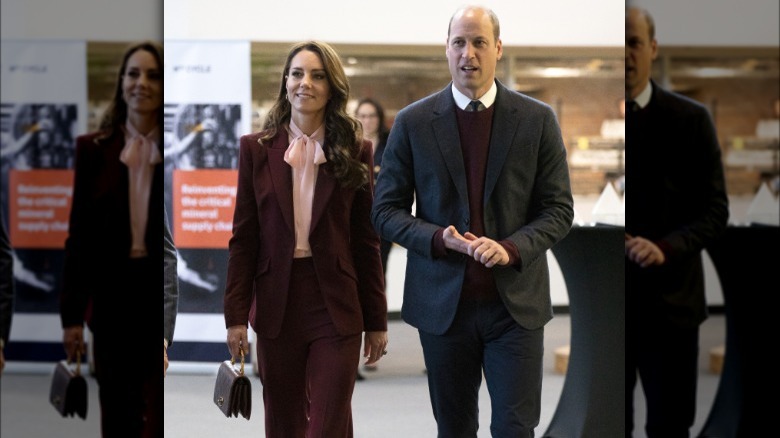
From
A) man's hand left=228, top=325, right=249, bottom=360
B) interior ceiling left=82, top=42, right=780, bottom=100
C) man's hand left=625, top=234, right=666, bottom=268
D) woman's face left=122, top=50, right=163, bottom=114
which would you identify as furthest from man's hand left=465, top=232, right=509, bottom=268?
woman's face left=122, top=50, right=163, bottom=114

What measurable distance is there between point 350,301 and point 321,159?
21.9 inches

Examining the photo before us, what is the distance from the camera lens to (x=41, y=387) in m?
4.82

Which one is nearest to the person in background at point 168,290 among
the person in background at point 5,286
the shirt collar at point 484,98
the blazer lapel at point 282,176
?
the blazer lapel at point 282,176

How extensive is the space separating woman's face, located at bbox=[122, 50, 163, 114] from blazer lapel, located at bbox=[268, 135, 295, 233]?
0.48 meters

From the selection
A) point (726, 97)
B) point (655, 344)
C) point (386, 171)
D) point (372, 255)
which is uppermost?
point (726, 97)

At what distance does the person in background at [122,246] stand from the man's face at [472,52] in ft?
3.73

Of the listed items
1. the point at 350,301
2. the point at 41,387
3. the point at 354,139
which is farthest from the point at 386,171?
the point at 41,387

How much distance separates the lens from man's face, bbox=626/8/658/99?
4758 millimetres

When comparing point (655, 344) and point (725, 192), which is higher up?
point (725, 192)

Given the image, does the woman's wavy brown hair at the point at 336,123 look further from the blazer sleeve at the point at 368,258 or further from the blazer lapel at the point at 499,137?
the blazer lapel at the point at 499,137

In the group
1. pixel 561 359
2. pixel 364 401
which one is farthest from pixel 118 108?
pixel 561 359

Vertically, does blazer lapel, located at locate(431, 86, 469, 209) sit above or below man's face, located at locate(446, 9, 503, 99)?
below

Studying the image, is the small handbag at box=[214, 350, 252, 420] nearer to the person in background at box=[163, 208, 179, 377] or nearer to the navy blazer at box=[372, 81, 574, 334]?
the person in background at box=[163, 208, 179, 377]

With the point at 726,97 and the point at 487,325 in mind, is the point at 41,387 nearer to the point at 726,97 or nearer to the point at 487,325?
the point at 487,325
